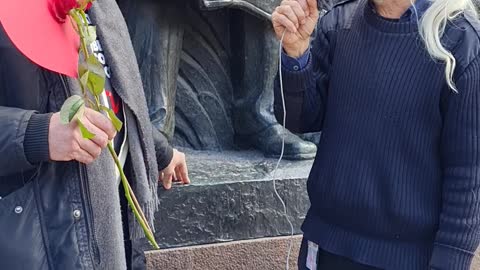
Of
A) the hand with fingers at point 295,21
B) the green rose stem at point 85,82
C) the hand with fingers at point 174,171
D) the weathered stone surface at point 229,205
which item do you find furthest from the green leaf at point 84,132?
the weathered stone surface at point 229,205

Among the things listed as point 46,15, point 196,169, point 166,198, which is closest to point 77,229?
point 46,15

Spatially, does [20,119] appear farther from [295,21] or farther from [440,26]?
[440,26]

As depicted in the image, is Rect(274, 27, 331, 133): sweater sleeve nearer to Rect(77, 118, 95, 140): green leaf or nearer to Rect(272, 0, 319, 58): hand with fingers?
Rect(272, 0, 319, 58): hand with fingers

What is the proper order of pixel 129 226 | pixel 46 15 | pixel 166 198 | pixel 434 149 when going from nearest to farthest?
pixel 46 15 < pixel 434 149 < pixel 129 226 < pixel 166 198

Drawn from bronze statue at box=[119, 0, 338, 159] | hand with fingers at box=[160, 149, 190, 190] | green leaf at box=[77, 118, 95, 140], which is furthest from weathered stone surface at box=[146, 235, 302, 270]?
green leaf at box=[77, 118, 95, 140]

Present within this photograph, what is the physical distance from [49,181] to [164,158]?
469mm

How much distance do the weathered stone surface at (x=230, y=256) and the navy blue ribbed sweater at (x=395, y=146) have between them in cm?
76

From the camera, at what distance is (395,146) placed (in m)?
1.34

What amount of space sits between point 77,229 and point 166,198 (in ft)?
3.26

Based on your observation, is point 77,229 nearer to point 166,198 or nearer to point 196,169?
point 166,198

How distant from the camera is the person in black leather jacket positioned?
3.56 ft

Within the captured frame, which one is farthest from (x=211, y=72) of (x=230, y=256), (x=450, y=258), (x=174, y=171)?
(x=450, y=258)

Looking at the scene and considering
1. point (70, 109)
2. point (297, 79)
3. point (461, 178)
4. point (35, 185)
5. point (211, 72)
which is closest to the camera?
point (70, 109)

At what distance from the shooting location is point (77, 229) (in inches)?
44.6
